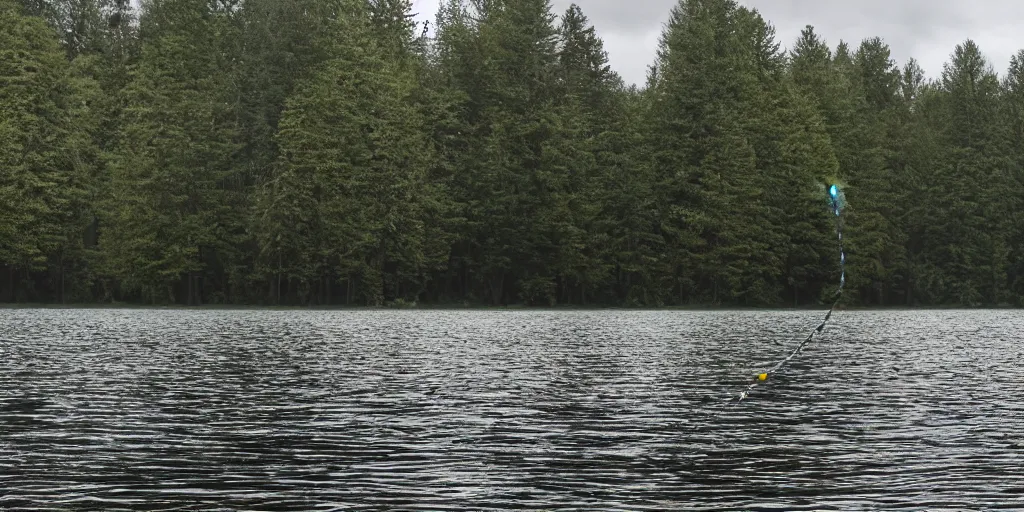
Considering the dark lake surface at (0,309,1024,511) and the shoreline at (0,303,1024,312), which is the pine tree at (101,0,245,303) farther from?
the dark lake surface at (0,309,1024,511)

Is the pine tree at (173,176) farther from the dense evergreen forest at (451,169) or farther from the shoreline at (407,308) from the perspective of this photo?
the shoreline at (407,308)

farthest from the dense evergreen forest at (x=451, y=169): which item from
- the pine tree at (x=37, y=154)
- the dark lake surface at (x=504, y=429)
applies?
the dark lake surface at (x=504, y=429)

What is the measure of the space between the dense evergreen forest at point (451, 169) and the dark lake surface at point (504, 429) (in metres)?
59.9

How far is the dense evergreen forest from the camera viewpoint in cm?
10519

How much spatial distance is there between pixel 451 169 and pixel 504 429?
88.2m

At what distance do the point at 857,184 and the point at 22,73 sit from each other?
73343 mm

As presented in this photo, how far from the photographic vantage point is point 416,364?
38938 millimetres

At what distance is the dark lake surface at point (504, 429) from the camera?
55.0 ft

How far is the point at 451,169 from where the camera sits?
363 ft

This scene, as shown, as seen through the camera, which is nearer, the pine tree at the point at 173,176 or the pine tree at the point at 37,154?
the pine tree at the point at 37,154

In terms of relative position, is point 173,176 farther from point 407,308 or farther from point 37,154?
point 407,308

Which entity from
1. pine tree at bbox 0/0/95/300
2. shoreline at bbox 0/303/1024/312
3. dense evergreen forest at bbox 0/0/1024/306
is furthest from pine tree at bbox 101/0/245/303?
pine tree at bbox 0/0/95/300

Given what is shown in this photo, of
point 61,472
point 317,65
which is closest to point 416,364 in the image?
point 61,472

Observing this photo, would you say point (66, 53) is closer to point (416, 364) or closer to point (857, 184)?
point (857, 184)
